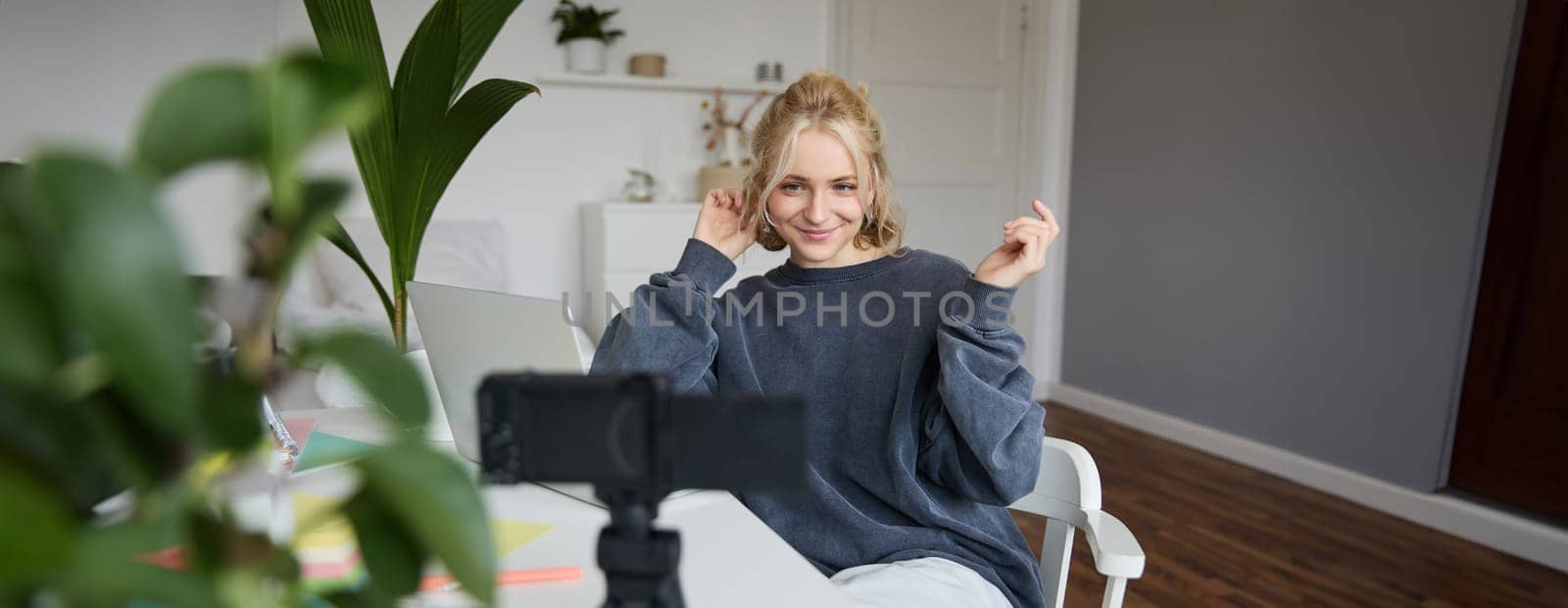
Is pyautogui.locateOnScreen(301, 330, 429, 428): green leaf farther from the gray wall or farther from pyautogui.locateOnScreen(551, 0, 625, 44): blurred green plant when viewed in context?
pyautogui.locateOnScreen(551, 0, 625, 44): blurred green plant

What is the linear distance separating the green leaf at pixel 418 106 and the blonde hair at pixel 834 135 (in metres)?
0.52

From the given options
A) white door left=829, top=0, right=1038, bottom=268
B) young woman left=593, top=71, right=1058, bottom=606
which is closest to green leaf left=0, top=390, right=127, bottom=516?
young woman left=593, top=71, right=1058, bottom=606

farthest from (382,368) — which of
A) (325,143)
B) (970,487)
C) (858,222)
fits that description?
(858,222)

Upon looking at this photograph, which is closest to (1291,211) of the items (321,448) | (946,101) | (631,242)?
(946,101)

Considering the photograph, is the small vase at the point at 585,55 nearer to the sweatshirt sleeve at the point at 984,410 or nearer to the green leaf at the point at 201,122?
the sweatshirt sleeve at the point at 984,410

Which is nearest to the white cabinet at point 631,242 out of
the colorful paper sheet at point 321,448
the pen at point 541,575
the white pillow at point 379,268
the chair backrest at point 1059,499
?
the white pillow at point 379,268

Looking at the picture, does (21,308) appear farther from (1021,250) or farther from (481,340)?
(1021,250)

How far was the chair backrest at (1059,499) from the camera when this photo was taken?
4.03 feet

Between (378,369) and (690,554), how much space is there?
0.71m

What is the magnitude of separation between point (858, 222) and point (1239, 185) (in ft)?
9.17

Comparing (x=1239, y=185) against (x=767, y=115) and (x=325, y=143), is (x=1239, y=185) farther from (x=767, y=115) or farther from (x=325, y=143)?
(x=325, y=143)

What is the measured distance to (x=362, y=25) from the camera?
57.0 inches

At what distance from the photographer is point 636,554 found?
0.42m

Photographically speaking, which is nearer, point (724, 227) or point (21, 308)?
point (21, 308)
